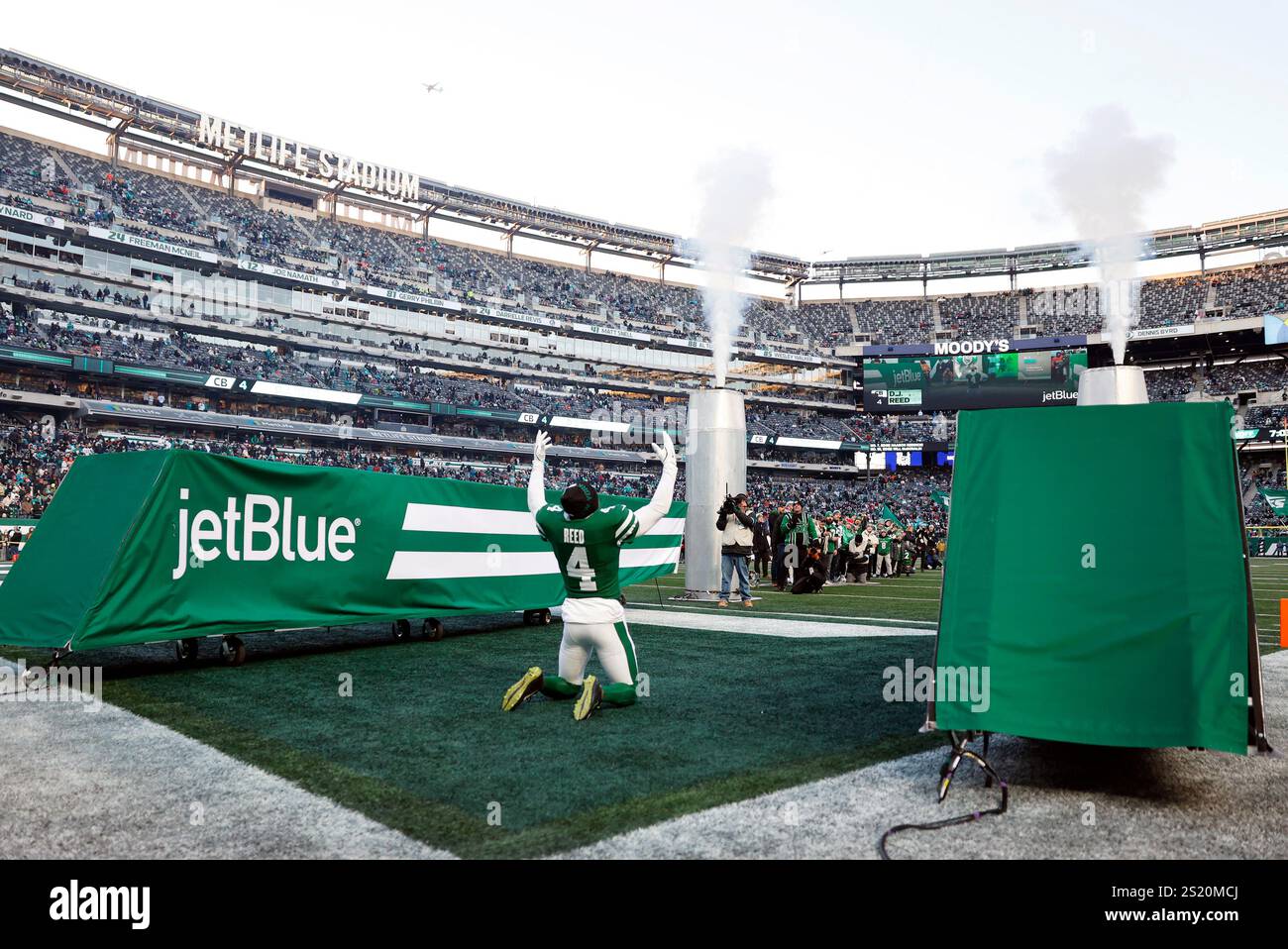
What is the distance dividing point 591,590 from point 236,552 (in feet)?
11.5

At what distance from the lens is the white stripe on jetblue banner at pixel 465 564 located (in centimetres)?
868

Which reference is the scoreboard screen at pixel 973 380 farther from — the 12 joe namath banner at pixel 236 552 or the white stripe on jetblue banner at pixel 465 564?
the 12 joe namath banner at pixel 236 552

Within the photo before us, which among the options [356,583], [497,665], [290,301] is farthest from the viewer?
[290,301]

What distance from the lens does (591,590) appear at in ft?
18.3

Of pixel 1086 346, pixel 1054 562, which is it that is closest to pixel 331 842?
pixel 1054 562

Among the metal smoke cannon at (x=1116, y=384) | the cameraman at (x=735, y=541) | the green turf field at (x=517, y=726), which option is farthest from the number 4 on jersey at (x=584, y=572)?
the metal smoke cannon at (x=1116, y=384)

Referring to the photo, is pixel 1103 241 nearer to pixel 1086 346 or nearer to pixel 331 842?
pixel 331 842

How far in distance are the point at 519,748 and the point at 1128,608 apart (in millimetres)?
3020

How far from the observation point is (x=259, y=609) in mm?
7289

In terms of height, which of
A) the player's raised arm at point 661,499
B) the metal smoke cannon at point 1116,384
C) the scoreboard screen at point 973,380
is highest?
the scoreboard screen at point 973,380

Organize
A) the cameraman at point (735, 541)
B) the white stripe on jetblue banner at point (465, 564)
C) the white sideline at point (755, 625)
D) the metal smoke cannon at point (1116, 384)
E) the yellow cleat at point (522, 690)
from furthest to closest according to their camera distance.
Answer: the cameraman at point (735, 541) → the metal smoke cannon at point (1116, 384) → the white sideline at point (755, 625) → the white stripe on jetblue banner at point (465, 564) → the yellow cleat at point (522, 690)

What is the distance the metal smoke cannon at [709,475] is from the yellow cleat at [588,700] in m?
8.43

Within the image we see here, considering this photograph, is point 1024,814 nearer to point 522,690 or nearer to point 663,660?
point 522,690

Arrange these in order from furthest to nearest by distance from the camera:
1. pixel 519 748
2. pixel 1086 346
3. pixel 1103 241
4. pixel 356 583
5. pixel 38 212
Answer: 1. pixel 1086 346
2. pixel 38 212
3. pixel 1103 241
4. pixel 356 583
5. pixel 519 748
